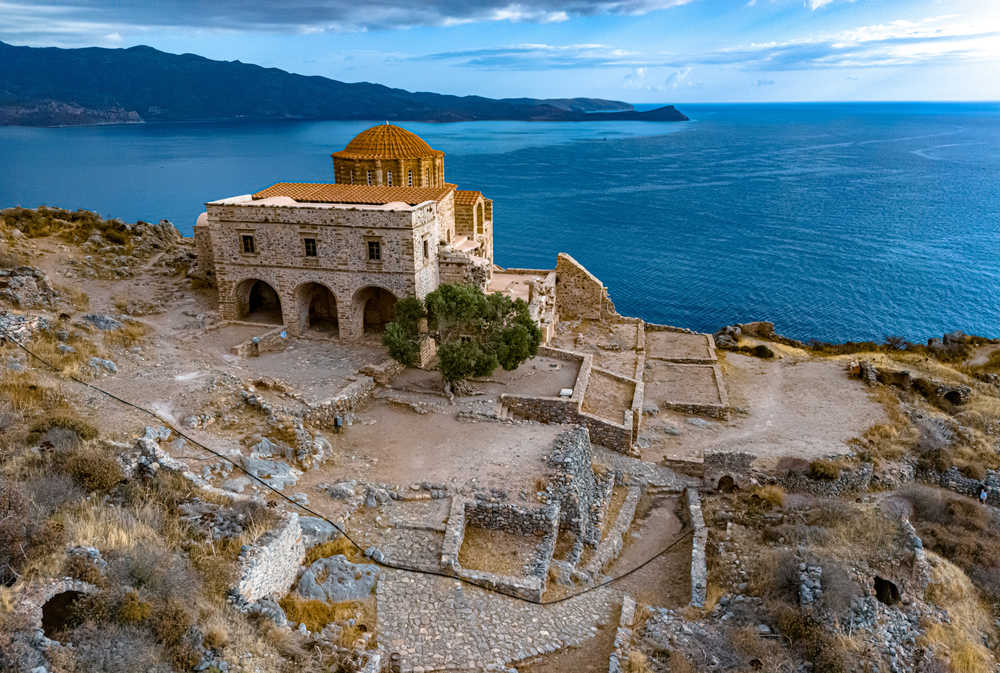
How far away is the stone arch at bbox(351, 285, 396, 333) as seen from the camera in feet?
91.7

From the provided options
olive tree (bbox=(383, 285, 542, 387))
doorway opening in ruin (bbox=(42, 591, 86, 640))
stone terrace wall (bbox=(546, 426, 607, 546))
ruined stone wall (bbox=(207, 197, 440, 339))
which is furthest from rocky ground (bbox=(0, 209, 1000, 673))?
ruined stone wall (bbox=(207, 197, 440, 339))

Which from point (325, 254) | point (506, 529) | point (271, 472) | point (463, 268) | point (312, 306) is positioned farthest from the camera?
point (312, 306)

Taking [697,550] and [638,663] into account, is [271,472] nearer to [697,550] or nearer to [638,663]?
[638,663]

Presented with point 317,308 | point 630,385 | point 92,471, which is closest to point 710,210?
point 630,385

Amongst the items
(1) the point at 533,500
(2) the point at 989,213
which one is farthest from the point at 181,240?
(2) the point at 989,213

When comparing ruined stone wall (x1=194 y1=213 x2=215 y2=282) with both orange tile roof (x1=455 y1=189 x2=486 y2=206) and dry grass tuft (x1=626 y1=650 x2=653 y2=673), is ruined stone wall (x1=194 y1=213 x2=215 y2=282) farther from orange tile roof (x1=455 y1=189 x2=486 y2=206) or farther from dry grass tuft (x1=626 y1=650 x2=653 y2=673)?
dry grass tuft (x1=626 y1=650 x2=653 y2=673)

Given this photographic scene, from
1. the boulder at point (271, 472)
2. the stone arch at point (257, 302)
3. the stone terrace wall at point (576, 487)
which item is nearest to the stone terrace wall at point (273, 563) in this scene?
the boulder at point (271, 472)

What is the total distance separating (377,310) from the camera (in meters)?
29.2

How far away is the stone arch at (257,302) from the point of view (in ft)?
94.5

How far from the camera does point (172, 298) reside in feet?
100

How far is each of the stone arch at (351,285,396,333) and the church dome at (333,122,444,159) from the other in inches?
319

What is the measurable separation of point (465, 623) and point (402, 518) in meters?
3.60

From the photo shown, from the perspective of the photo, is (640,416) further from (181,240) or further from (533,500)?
(181,240)

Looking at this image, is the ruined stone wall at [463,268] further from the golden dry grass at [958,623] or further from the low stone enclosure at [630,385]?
the golden dry grass at [958,623]
